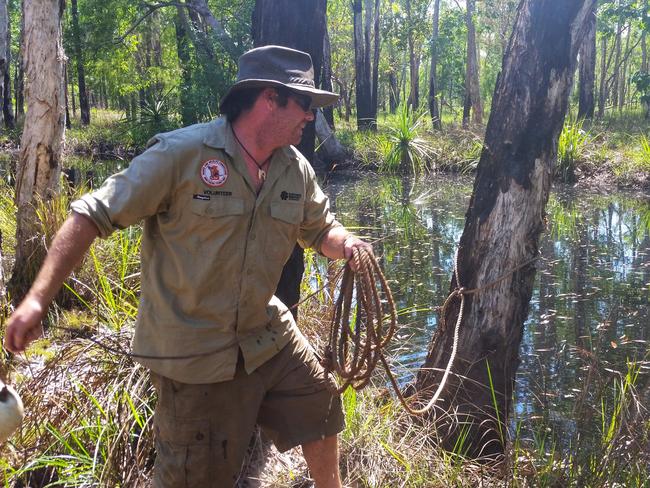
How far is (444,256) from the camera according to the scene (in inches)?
352

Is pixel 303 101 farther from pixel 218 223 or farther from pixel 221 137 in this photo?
pixel 218 223

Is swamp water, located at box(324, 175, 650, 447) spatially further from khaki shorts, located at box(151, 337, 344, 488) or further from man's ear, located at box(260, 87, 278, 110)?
man's ear, located at box(260, 87, 278, 110)

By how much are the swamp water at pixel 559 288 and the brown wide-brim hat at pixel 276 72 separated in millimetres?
1395

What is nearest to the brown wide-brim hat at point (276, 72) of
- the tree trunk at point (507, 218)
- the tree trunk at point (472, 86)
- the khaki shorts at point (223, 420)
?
the khaki shorts at point (223, 420)

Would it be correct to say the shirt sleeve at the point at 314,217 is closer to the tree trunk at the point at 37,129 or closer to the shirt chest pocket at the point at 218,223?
the shirt chest pocket at the point at 218,223

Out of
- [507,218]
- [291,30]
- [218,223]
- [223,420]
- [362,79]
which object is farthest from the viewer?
[362,79]

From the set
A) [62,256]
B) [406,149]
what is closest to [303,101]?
[62,256]

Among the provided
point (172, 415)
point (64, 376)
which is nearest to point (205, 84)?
point (64, 376)

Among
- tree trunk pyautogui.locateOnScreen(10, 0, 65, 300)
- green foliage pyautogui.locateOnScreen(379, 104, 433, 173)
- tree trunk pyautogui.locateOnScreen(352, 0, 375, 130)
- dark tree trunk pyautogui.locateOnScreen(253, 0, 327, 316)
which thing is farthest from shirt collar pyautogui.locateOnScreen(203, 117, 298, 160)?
tree trunk pyautogui.locateOnScreen(352, 0, 375, 130)

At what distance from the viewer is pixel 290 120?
252 centimetres

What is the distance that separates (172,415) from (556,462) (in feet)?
5.21

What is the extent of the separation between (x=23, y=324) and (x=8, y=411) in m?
0.25

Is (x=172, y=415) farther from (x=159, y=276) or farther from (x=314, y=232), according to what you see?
(x=314, y=232)

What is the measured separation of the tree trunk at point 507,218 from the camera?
3.54 meters
